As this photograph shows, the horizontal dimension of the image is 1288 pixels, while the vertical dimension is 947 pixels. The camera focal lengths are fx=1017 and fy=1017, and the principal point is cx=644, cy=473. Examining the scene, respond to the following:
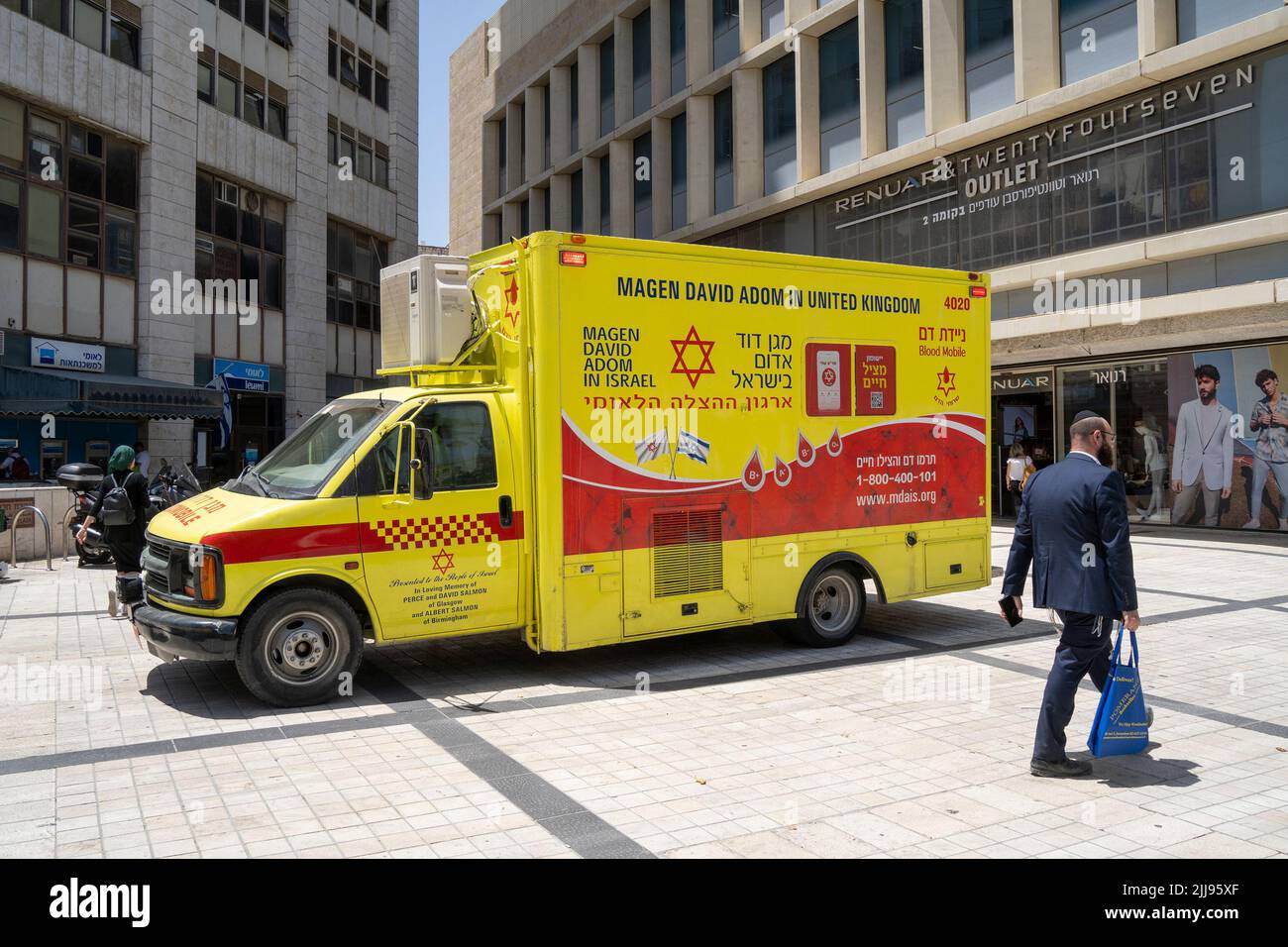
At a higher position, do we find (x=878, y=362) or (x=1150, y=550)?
(x=878, y=362)

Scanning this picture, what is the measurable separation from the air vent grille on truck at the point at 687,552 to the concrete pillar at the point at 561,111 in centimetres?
3047

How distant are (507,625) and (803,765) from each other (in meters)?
2.80

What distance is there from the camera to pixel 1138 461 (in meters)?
19.2

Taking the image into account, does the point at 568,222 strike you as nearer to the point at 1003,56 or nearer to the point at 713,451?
the point at 1003,56

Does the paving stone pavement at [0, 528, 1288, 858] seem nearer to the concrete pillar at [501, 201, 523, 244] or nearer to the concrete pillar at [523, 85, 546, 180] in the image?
the concrete pillar at [523, 85, 546, 180]

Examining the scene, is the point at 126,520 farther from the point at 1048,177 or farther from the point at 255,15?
the point at 255,15

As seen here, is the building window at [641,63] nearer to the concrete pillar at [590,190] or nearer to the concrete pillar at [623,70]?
the concrete pillar at [623,70]

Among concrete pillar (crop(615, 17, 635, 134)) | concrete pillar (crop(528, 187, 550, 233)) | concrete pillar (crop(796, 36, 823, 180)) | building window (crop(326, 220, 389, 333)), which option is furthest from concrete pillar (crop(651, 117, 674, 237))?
building window (crop(326, 220, 389, 333))

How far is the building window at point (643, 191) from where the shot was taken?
31469 mm

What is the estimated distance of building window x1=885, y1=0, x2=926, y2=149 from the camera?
2233cm

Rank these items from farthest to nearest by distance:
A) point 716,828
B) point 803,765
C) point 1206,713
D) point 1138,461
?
point 1138,461
point 1206,713
point 803,765
point 716,828

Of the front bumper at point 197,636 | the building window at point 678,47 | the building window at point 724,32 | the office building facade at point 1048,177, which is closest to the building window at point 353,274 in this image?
Result: the office building facade at point 1048,177

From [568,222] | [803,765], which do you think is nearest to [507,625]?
[803,765]

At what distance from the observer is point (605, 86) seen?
112ft
